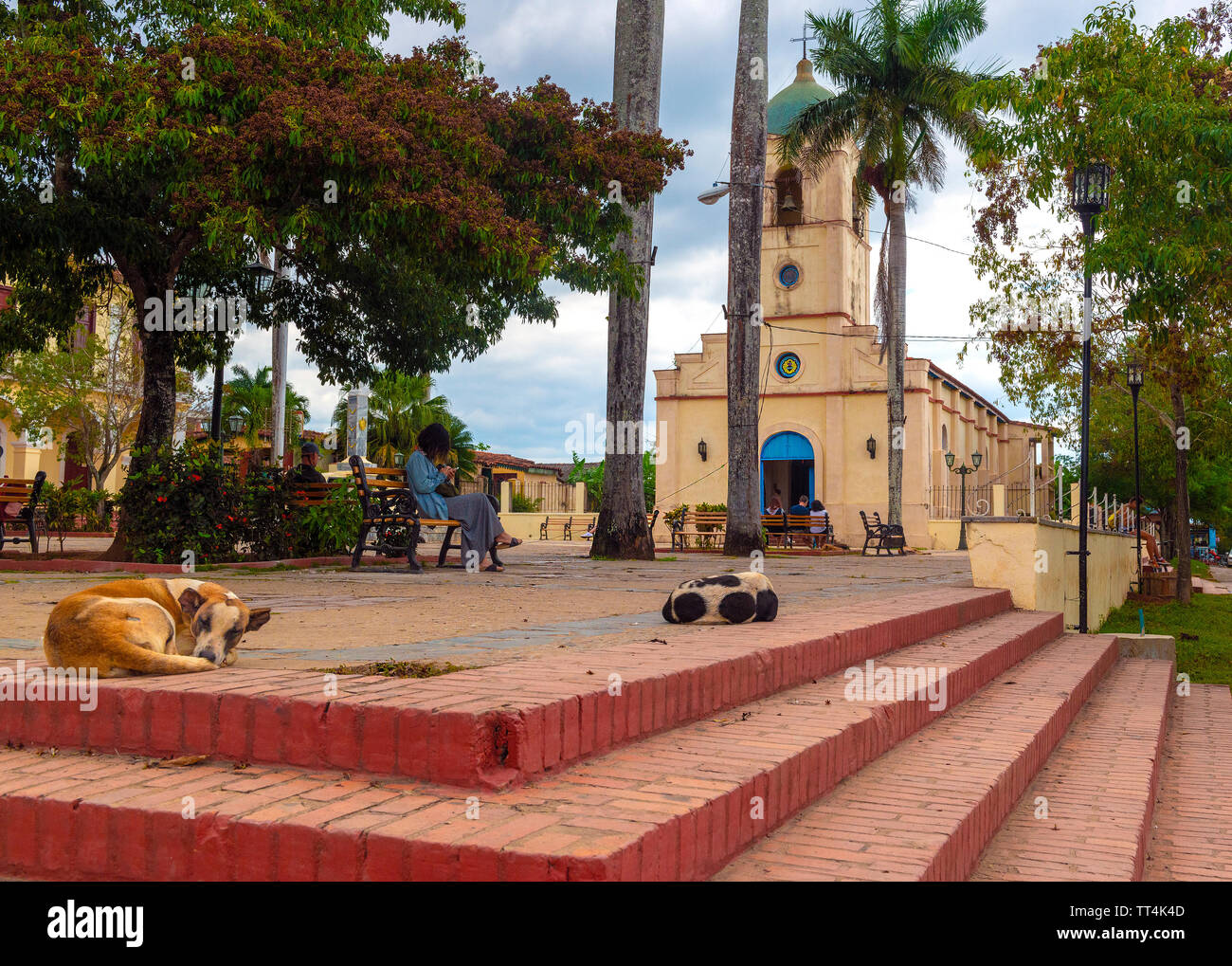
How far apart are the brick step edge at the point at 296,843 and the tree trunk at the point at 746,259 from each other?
14498 millimetres

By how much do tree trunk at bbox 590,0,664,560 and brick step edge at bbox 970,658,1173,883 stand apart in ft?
27.8

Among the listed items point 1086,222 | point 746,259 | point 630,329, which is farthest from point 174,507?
point 746,259

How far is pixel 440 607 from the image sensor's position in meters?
6.66

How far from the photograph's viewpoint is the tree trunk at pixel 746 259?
17.1 m

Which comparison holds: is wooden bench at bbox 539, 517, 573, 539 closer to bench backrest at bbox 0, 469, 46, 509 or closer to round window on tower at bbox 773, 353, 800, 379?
round window on tower at bbox 773, 353, 800, 379

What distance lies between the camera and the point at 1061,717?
18.6ft

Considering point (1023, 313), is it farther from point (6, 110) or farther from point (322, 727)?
point (322, 727)

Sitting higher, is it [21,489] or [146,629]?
[21,489]

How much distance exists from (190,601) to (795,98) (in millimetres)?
33704

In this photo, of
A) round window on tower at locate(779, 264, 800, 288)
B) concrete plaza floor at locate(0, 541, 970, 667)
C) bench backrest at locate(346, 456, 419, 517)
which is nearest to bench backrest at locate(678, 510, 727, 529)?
round window on tower at locate(779, 264, 800, 288)

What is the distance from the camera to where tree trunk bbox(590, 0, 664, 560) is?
580 inches

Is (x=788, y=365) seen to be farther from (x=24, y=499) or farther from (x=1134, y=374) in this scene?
(x=24, y=499)

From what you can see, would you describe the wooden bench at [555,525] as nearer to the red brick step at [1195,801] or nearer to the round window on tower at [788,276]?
the round window on tower at [788,276]
